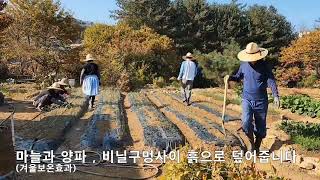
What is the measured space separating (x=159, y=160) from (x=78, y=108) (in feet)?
18.7

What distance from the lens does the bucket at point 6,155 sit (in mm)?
5879

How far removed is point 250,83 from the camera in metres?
6.66

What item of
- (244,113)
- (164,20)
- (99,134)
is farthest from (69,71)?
(244,113)

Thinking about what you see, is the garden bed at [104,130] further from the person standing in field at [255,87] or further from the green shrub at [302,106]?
the green shrub at [302,106]

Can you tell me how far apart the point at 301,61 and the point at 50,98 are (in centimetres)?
1638

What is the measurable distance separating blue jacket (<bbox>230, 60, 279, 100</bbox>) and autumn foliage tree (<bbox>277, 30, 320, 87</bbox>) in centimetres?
1698

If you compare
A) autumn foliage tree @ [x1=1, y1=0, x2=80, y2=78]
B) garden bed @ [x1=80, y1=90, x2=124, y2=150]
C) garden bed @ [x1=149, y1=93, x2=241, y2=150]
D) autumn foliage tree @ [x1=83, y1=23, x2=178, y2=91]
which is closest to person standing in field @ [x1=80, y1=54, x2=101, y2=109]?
garden bed @ [x1=80, y1=90, x2=124, y2=150]

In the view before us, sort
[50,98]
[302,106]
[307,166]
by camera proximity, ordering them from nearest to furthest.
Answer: [307,166] → [50,98] → [302,106]

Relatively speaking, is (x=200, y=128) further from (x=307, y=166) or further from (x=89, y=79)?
(x=89, y=79)

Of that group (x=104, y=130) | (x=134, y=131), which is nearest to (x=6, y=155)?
(x=104, y=130)

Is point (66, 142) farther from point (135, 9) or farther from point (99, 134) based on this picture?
point (135, 9)

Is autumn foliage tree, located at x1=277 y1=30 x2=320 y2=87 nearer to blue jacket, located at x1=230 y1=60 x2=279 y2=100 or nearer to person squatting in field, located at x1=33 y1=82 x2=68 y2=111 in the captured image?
person squatting in field, located at x1=33 y1=82 x2=68 y2=111

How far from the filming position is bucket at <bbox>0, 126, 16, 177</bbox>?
588 cm

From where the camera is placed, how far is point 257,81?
662cm
